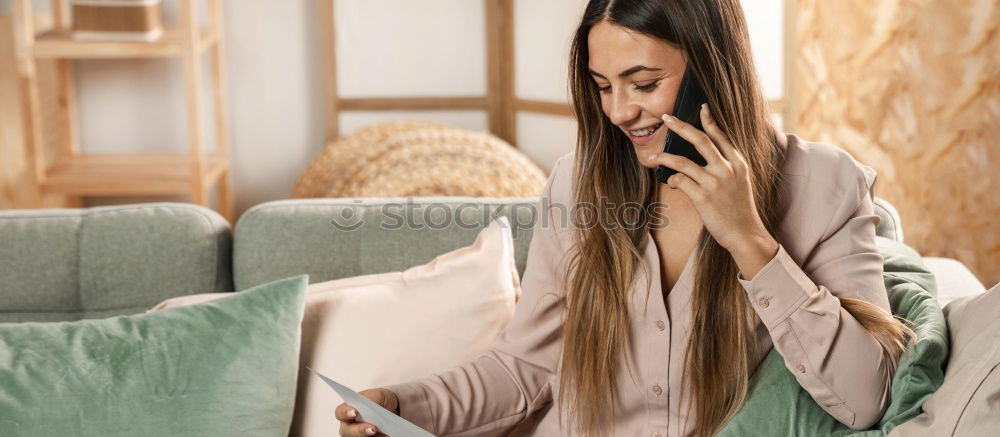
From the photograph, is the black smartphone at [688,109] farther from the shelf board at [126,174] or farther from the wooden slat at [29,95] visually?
the wooden slat at [29,95]

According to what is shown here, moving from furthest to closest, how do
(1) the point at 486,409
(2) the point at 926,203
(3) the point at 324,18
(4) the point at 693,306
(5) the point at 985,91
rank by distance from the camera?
(3) the point at 324,18, (2) the point at 926,203, (5) the point at 985,91, (1) the point at 486,409, (4) the point at 693,306

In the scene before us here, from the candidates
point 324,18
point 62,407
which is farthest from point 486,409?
point 324,18

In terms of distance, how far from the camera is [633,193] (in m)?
1.38

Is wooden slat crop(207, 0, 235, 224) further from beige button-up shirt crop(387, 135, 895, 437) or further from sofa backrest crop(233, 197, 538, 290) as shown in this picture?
beige button-up shirt crop(387, 135, 895, 437)

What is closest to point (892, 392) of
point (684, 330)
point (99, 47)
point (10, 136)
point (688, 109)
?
point (684, 330)

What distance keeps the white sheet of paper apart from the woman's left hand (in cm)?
40

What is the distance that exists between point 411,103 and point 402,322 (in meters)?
1.97

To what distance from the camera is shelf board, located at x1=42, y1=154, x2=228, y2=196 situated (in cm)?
288

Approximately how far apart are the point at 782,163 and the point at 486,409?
0.51 m

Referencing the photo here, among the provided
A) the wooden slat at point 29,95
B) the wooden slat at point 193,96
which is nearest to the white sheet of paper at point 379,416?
the wooden slat at point 193,96

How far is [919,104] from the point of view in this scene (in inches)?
104

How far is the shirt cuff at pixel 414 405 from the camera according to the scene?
130cm

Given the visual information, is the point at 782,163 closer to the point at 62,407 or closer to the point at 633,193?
the point at 633,193

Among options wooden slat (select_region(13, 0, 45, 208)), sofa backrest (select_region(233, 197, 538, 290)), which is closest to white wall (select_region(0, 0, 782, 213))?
wooden slat (select_region(13, 0, 45, 208))
